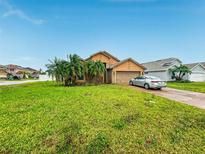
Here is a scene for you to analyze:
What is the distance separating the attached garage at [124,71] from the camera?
71.8 feet

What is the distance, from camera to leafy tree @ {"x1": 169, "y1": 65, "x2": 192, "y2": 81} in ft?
95.2

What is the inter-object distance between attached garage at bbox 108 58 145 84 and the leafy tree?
10.9m

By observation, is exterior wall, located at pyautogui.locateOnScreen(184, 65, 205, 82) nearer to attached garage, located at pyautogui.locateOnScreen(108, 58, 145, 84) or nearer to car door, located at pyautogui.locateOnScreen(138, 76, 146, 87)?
attached garage, located at pyautogui.locateOnScreen(108, 58, 145, 84)

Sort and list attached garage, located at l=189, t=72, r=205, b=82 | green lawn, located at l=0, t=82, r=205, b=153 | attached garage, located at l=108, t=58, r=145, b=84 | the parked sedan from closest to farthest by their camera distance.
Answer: green lawn, located at l=0, t=82, r=205, b=153
the parked sedan
attached garage, located at l=108, t=58, r=145, b=84
attached garage, located at l=189, t=72, r=205, b=82

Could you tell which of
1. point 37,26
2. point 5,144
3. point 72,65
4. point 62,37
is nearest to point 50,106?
point 5,144

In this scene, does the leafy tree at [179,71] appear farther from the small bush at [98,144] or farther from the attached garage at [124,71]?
the small bush at [98,144]

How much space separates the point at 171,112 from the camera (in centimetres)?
698

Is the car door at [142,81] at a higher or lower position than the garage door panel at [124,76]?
lower

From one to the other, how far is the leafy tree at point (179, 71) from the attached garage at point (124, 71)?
10856 mm

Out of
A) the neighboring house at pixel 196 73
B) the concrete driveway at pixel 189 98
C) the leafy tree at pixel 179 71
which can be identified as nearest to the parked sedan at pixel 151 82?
the concrete driveway at pixel 189 98

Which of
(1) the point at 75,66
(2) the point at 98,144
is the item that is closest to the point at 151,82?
(1) the point at 75,66

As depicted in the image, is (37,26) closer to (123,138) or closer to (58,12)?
(58,12)

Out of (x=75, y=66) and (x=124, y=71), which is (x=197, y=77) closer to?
(x=124, y=71)

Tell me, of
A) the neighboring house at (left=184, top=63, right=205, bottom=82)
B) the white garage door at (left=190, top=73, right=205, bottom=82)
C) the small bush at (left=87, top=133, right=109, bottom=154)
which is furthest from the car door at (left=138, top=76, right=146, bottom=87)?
the white garage door at (left=190, top=73, right=205, bottom=82)
